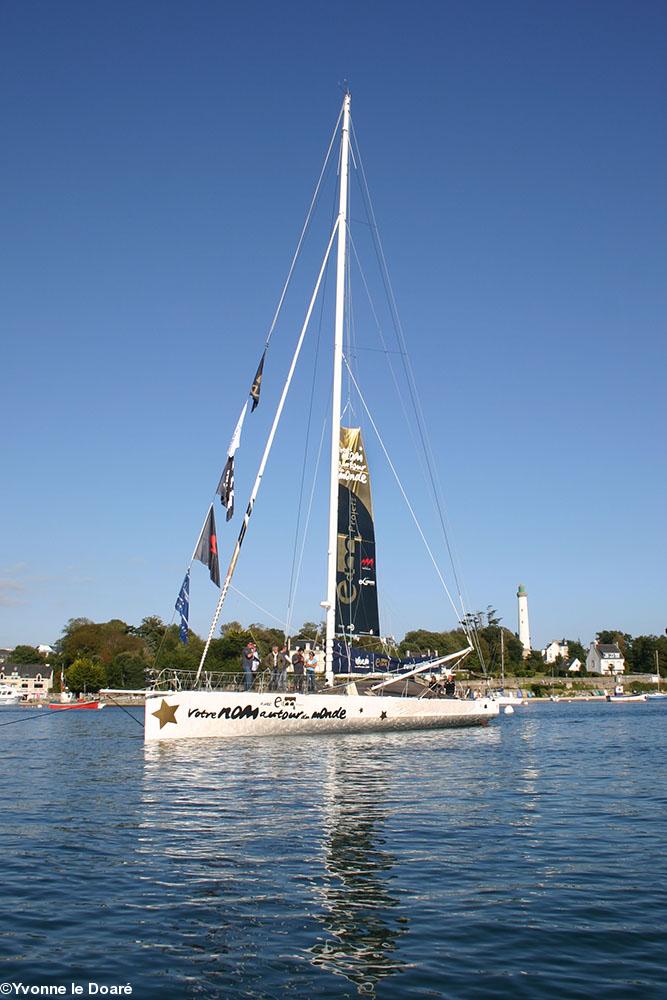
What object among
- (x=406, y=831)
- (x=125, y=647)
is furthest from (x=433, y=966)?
(x=125, y=647)

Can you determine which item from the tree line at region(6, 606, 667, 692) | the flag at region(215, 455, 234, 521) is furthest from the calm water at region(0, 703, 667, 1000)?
the tree line at region(6, 606, 667, 692)

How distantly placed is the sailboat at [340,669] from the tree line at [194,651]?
1117 inches

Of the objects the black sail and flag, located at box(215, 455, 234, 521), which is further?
the black sail

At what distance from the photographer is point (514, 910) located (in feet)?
28.3

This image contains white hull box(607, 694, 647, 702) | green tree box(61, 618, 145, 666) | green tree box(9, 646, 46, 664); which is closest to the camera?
white hull box(607, 694, 647, 702)

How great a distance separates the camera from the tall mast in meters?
31.9

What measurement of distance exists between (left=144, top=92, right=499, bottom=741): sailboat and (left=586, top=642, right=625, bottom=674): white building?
138 m

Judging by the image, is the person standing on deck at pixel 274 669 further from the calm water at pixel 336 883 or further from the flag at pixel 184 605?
the calm water at pixel 336 883

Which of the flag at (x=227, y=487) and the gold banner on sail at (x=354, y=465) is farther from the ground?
the gold banner on sail at (x=354, y=465)

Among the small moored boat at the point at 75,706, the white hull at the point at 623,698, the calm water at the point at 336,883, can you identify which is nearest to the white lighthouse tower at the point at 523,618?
the white hull at the point at 623,698

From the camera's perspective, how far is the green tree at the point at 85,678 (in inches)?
3935

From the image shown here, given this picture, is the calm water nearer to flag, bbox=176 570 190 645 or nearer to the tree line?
flag, bbox=176 570 190 645

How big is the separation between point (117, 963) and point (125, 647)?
384 feet

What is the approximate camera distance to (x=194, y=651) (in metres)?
100
